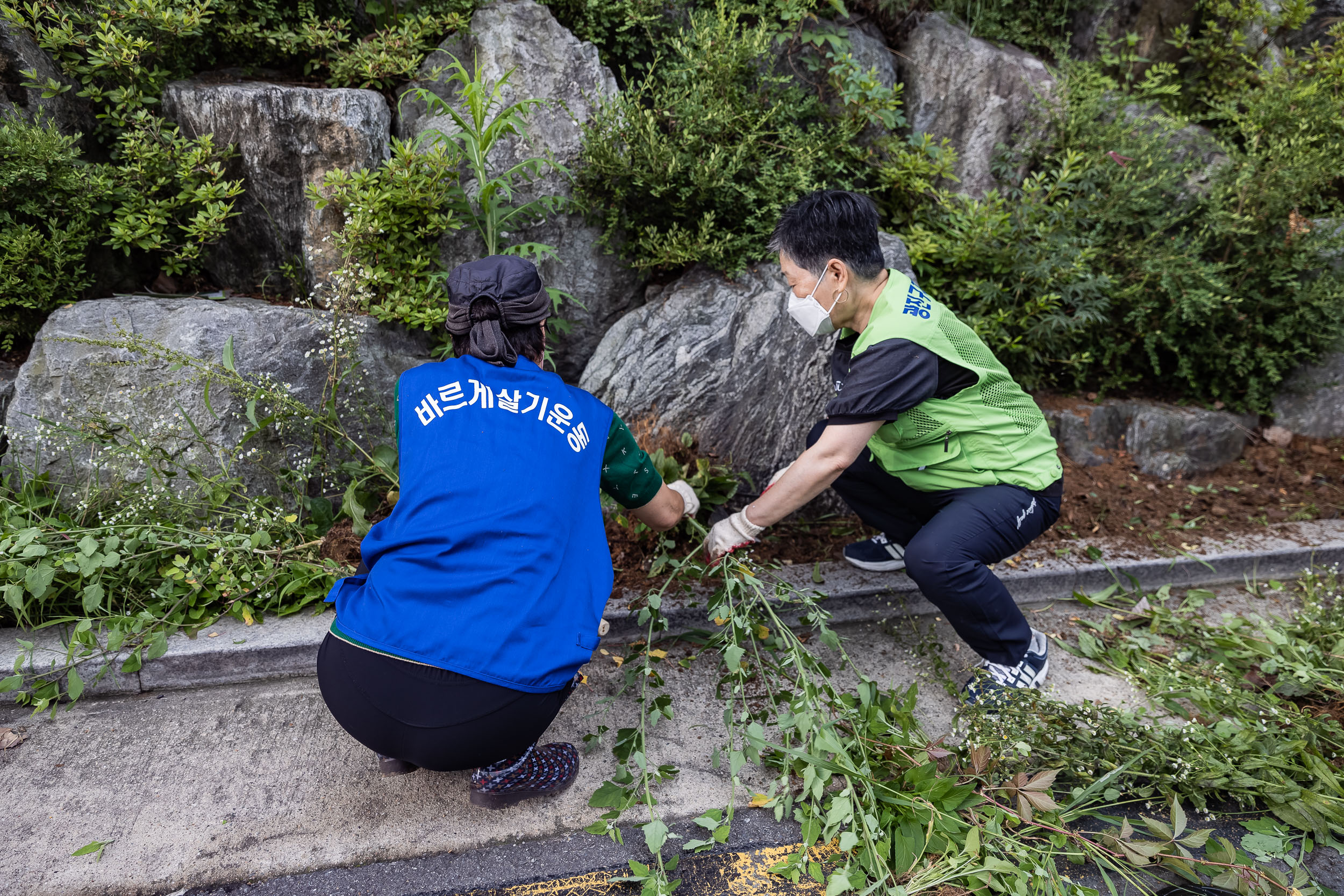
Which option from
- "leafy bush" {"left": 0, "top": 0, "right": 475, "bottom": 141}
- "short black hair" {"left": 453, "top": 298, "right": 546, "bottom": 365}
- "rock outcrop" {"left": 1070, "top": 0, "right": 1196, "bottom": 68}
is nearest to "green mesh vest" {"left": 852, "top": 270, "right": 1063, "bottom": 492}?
"short black hair" {"left": 453, "top": 298, "right": 546, "bottom": 365}

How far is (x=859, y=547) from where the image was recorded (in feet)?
11.0

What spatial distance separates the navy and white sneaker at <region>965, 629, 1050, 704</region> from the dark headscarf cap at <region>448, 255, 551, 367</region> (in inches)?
77.7

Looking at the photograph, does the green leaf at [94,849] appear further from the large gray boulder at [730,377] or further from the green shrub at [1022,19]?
the green shrub at [1022,19]

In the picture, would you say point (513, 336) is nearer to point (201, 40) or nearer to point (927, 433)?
point (927, 433)

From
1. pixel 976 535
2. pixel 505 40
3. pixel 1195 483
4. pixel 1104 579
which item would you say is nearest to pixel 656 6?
pixel 505 40

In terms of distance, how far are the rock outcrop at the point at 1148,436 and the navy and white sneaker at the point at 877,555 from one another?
1600mm

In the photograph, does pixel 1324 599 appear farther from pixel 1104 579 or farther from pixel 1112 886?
pixel 1112 886

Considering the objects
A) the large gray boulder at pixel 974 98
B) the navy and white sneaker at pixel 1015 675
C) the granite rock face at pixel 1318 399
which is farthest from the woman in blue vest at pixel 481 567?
the granite rock face at pixel 1318 399

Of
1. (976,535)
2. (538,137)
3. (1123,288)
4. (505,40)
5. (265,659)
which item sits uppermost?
(505,40)

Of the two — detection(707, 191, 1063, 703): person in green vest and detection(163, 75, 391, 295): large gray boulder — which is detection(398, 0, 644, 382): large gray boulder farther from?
detection(707, 191, 1063, 703): person in green vest

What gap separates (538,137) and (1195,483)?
4.16 metres

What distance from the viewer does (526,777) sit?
86.7 inches

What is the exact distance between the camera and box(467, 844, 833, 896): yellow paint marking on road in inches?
80.0

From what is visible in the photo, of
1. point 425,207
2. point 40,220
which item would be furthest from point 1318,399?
point 40,220
